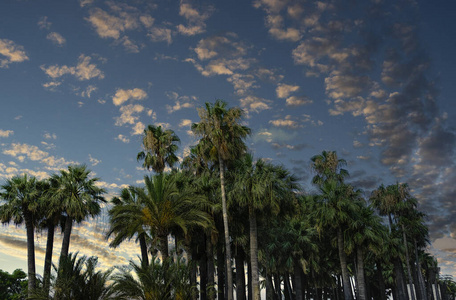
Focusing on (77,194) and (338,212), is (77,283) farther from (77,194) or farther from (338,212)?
(338,212)

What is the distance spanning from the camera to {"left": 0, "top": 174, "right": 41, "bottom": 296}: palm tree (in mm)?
38344

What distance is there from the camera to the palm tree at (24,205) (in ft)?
126

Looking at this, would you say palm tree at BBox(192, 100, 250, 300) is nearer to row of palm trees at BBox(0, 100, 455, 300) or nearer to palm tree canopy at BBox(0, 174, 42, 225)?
row of palm trees at BBox(0, 100, 455, 300)

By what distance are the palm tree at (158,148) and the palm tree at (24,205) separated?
1207cm

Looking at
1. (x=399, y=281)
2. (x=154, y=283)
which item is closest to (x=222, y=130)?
(x=154, y=283)

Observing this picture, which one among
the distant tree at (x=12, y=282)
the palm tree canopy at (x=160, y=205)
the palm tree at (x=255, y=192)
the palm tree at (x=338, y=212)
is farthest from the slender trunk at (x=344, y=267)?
the distant tree at (x=12, y=282)

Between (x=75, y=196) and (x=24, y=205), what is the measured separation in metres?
7.09

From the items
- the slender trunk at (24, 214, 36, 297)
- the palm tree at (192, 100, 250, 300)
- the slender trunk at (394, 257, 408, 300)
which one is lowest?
the slender trunk at (394, 257, 408, 300)

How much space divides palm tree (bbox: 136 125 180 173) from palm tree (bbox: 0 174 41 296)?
12.1 meters

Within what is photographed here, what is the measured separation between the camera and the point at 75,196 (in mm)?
36875

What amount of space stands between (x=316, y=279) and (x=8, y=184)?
48904 mm

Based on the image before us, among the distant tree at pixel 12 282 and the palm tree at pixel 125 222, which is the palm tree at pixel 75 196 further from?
the distant tree at pixel 12 282

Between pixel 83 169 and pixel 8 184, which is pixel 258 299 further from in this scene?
pixel 8 184

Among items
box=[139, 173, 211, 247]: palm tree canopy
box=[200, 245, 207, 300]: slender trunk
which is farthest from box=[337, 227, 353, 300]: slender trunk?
box=[139, 173, 211, 247]: palm tree canopy
